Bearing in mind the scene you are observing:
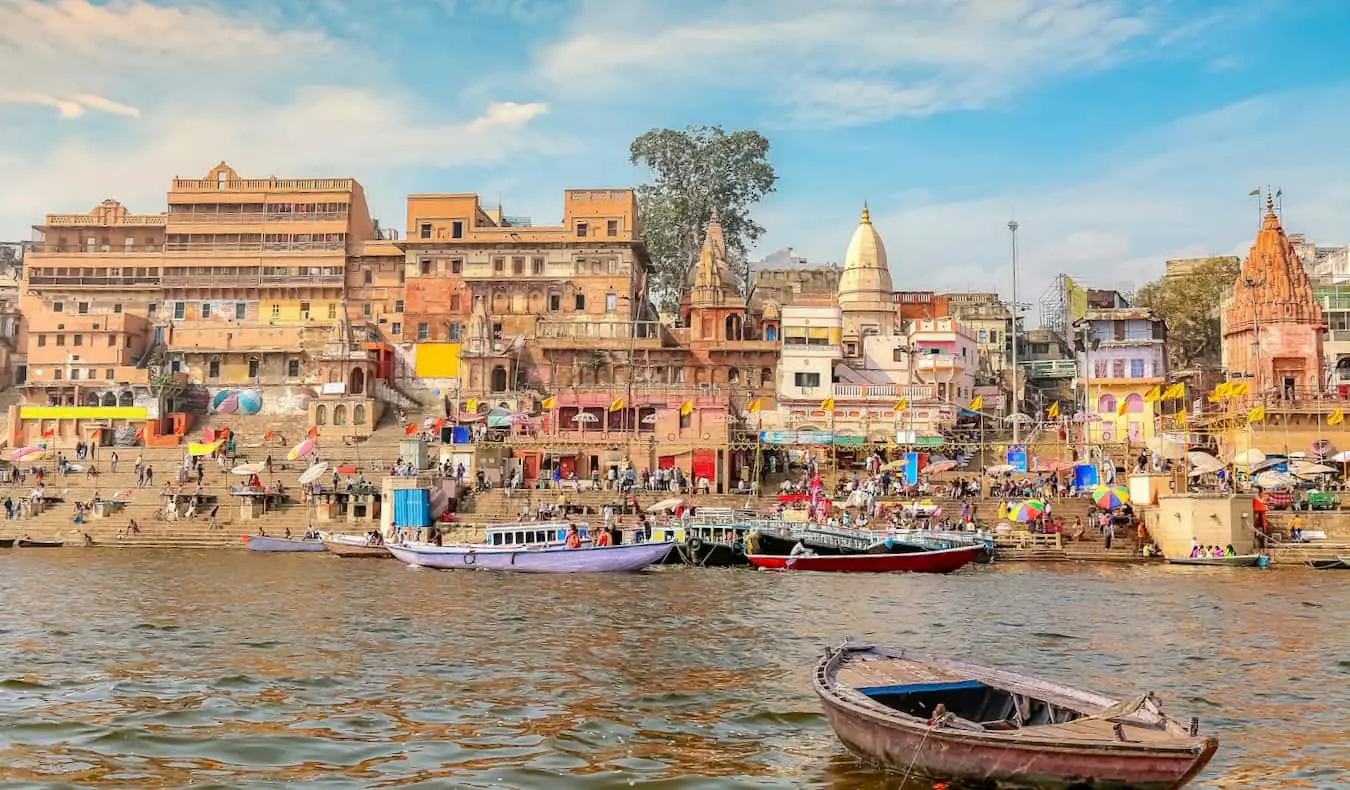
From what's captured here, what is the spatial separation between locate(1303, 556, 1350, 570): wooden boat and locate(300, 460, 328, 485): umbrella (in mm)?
32551

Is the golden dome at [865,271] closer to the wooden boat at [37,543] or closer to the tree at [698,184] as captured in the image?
the tree at [698,184]

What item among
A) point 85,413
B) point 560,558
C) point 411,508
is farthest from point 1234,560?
point 85,413

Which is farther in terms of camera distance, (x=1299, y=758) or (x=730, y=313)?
(x=730, y=313)

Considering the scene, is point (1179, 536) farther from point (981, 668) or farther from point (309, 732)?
point (309, 732)

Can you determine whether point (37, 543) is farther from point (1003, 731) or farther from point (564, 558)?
point (1003, 731)

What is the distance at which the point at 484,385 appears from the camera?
61.0 metres

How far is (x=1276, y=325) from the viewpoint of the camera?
2072 inches

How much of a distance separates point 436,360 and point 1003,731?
5540 centimetres

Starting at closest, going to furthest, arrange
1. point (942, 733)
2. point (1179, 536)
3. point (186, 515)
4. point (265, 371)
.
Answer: point (942, 733)
point (1179, 536)
point (186, 515)
point (265, 371)

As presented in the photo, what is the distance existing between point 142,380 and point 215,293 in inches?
303

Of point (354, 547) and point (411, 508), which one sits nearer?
point (354, 547)

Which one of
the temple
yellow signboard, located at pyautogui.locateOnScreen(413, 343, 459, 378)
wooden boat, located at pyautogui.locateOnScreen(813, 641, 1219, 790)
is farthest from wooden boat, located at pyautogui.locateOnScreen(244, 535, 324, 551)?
the temple

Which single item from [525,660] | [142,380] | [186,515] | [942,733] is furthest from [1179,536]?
[142,380]

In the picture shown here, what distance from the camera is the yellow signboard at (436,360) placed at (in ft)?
209
